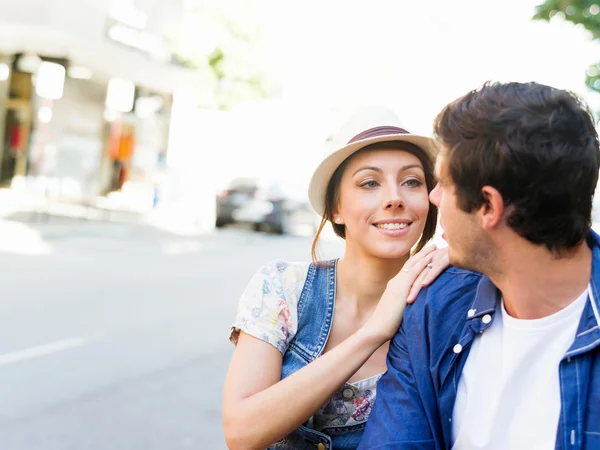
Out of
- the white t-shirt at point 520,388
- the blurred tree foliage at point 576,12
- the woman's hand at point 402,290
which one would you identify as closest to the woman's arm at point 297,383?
the woman's hand at point 402,290

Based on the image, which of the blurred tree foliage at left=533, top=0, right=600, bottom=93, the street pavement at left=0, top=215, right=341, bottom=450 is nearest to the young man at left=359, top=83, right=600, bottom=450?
the street pavement at left=0, top=215, right=341, bottom=450

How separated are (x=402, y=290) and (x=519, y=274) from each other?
457 mm

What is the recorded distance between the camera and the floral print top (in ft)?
8.12

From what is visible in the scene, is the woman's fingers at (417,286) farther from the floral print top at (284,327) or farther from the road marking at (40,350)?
the road marking at (40,350)

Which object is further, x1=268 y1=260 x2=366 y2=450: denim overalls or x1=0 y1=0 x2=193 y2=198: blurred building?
x1=0 y1=0 x2=193 y2=198: blurred building

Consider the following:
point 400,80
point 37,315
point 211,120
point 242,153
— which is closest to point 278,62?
point 211,120

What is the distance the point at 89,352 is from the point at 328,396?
542 centimetres

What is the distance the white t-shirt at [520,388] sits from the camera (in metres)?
1.90

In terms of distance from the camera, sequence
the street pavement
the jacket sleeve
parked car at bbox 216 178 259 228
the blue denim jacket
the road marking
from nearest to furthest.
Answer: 1. the blue denim jacket
2. the jacket sleeve
3. the street pavement
4. the road marking
5. parked car at bbox 216 178 259 228

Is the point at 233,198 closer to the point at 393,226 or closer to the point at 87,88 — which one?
the point at 87,88

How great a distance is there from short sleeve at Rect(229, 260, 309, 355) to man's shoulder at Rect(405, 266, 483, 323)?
1.39ft

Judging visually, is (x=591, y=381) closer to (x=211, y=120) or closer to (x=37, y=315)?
(x=37, y=315)

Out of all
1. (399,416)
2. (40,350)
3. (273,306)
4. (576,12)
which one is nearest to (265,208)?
(40,350)

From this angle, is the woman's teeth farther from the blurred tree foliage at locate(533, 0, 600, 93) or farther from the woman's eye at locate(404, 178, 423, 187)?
the blurred tree foliage at locate(533, 0, 600, 93)
